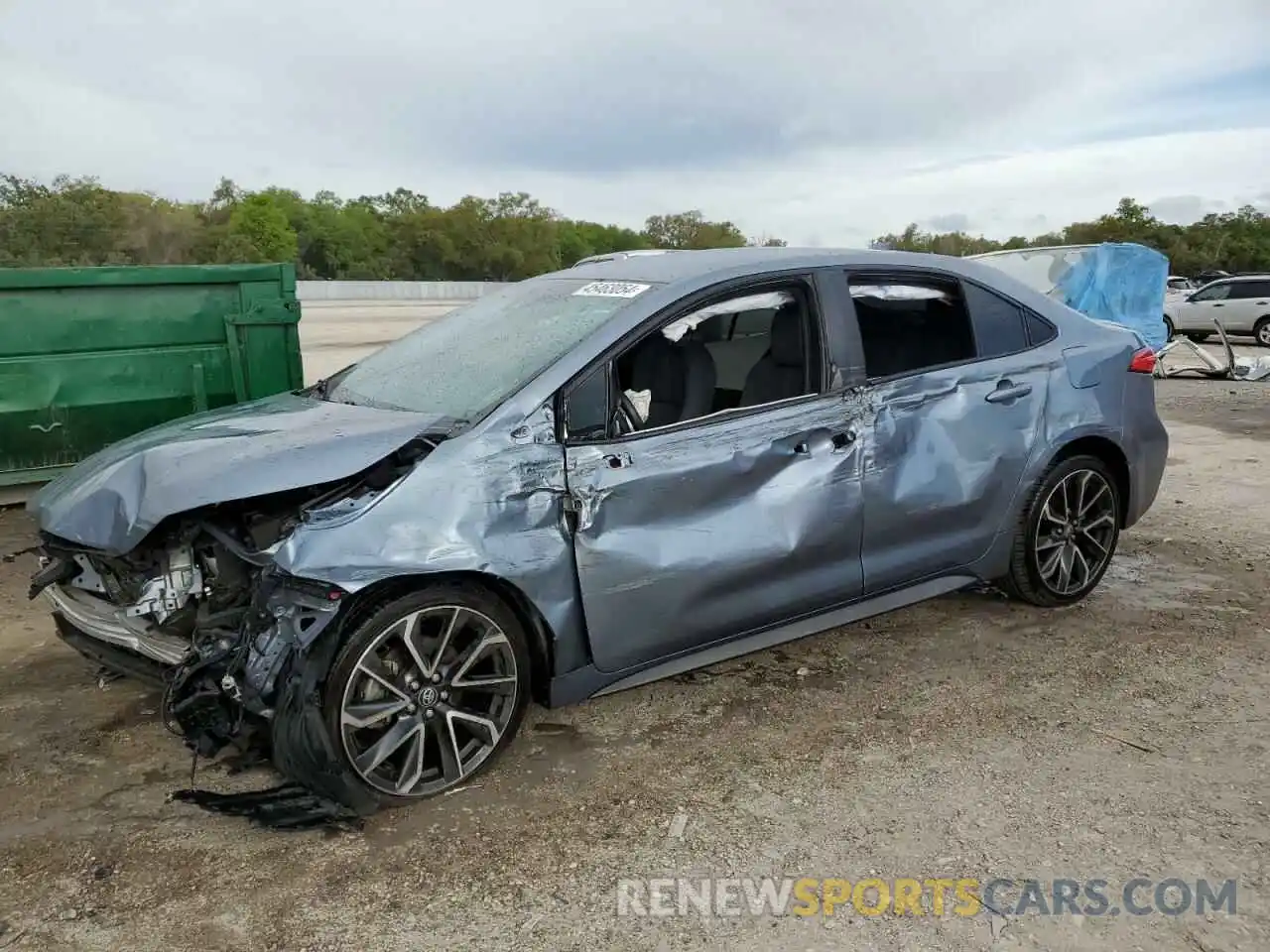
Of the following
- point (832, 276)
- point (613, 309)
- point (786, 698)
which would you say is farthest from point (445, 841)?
point (832, 276)

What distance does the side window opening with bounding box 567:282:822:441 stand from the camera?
11.7 feet

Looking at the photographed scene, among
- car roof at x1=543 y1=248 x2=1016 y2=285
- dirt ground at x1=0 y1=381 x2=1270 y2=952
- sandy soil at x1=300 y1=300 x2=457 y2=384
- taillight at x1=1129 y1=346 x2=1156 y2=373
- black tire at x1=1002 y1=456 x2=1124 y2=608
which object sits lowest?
dirt ground at x1=0 y1=381 x2=1270 y2=952

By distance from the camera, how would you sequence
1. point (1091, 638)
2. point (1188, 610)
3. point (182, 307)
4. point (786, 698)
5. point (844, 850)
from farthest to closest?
1. point (182, 307)
2. point (1188, 610)
3. point (1091, 638)
4. point (786, 698)
5. point (844, 850)

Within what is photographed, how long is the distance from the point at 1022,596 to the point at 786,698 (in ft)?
4.77

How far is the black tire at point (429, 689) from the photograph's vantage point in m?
2.87

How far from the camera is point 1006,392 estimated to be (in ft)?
13.7

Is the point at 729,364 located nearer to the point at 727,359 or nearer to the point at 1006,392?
the point at 727,359

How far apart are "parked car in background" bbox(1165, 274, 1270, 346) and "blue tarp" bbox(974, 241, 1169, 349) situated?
6.69ft

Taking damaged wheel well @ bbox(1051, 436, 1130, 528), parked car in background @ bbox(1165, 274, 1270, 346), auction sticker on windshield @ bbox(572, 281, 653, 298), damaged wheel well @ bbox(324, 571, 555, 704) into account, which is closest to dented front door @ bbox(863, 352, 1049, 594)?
damaged wheel well @ bbox(1051, 436, 1130, 528)

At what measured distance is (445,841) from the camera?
2881 mm

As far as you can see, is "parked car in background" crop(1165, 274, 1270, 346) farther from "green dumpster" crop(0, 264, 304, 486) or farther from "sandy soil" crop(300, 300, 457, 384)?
"green dumpster" crop(0, 264, 304, 486)

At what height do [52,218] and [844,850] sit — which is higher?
[52,218]

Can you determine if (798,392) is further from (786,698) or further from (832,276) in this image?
(786,698)

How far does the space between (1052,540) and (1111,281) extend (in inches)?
583
